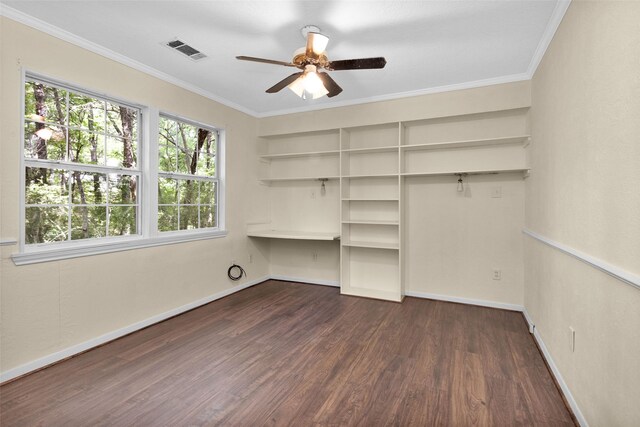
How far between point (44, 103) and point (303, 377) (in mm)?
2971

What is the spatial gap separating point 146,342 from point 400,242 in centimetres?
290

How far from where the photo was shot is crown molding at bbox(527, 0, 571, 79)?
2.12 metres

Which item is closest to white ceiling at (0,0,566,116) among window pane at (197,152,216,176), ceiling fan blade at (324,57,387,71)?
ceiling fan blade at (324,57,387,71)

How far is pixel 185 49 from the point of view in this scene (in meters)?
2.82

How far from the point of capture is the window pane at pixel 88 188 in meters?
2.70

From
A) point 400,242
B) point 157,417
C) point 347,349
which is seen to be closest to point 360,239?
point 400,242

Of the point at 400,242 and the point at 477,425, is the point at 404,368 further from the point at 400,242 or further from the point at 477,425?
the point at 400,242

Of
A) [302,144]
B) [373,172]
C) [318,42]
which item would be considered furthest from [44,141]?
[373,172]

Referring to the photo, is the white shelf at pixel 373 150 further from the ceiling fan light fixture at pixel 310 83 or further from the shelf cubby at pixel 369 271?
the ceiling fan light fixture at pixel 310 83

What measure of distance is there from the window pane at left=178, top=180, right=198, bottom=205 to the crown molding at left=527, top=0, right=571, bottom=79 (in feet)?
12.5

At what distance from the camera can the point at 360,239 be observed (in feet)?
14.5

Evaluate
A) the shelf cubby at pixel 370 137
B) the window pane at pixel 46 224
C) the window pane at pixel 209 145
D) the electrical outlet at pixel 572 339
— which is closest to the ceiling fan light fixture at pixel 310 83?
the shelf cubby at pixel 370 137

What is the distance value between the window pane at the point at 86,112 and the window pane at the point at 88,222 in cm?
72

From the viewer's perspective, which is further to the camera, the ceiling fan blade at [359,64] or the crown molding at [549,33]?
the ceiling fan blade at [359,64]
